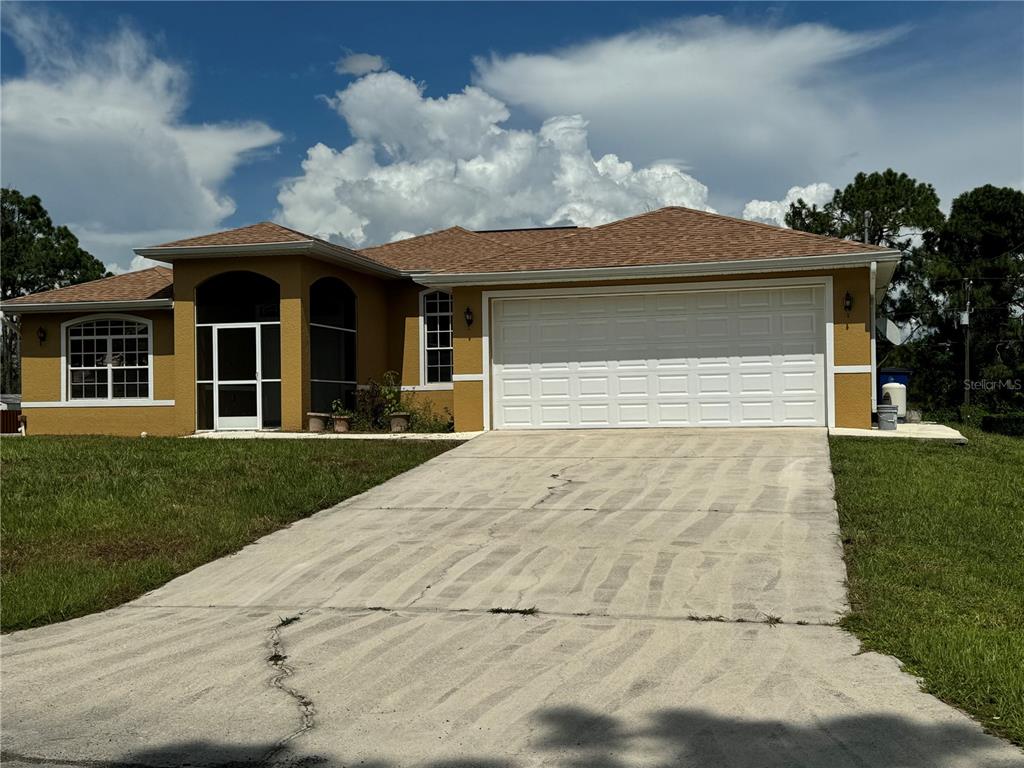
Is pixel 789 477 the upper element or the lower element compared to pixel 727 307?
lower

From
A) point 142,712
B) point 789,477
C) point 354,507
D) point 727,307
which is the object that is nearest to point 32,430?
point 354,507

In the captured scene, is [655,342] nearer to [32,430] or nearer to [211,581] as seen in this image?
[211,581]

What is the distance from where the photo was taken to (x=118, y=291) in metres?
21.6

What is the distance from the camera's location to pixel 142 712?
5.39 m

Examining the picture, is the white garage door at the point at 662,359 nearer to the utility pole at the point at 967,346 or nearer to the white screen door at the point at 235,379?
the white screen door at the point at 235,379

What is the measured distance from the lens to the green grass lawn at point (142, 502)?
845cm

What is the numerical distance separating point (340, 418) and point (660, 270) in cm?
629

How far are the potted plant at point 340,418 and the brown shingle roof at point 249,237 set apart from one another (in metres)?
3.21

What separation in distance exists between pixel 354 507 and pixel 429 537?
6.15 ft

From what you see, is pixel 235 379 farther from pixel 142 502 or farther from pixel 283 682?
pixel 283 682

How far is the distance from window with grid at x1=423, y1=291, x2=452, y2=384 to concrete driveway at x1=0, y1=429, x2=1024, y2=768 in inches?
404

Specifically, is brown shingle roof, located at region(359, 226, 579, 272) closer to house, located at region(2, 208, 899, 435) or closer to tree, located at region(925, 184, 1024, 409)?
house, located at region(2, 208, 899, 435)

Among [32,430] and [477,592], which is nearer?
[477,592]

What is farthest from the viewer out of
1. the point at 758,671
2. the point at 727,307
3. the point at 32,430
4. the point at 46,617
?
the point at 32,430
